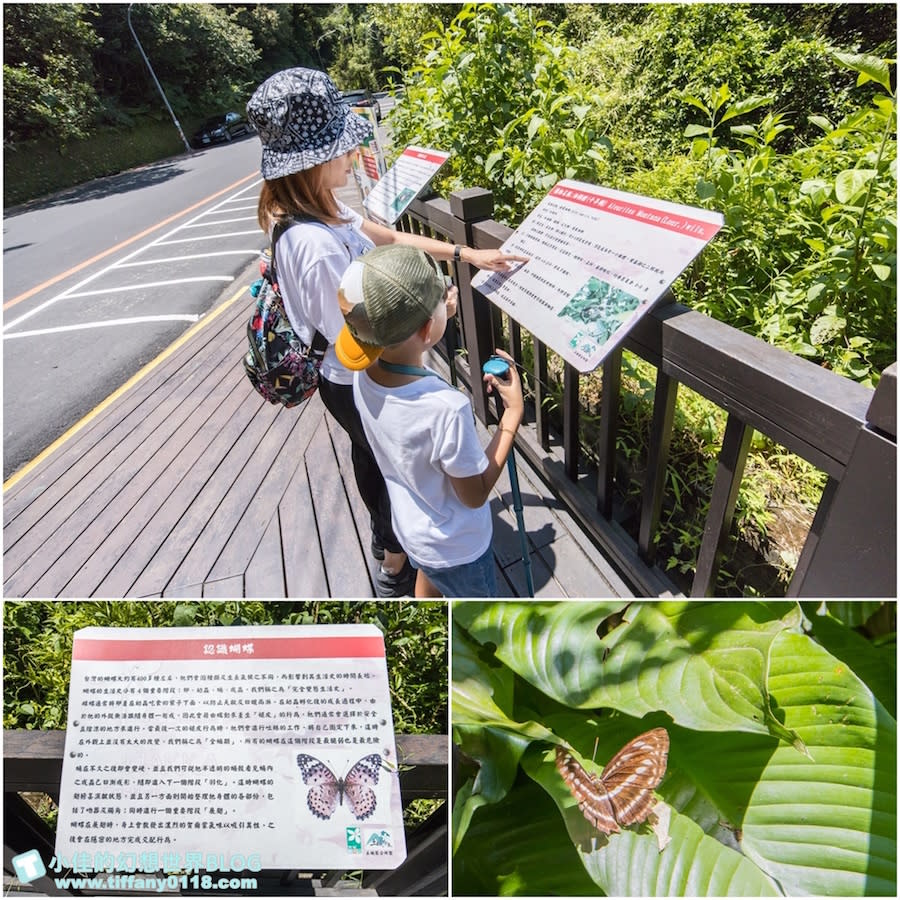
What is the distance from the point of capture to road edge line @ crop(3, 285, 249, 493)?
3297 mm

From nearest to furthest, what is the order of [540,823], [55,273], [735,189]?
[540,823] → [735,189] → [55,273]

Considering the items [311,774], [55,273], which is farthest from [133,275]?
[311,774]

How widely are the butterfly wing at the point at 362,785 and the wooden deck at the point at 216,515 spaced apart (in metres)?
1.06

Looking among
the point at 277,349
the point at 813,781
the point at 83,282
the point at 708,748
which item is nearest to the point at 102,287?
the point at 83,282

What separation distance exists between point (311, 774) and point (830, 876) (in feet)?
2.66

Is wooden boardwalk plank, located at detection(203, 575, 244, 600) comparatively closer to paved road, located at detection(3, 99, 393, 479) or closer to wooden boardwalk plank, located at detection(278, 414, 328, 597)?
wooden boardwalk plank, located at detection(278, 414, 328, 597)

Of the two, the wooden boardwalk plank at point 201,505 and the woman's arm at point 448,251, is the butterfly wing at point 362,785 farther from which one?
the wooden boardwalk plank at point 201,505

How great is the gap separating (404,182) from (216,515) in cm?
177

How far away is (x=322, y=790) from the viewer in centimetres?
96

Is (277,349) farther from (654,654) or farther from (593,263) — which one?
(654,654)

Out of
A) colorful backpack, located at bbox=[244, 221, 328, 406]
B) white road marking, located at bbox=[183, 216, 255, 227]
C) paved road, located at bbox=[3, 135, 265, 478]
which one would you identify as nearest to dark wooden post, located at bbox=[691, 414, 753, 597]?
colorful backpack, located at bbox=[244, 221, 328, 406]

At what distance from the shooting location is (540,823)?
0.92m

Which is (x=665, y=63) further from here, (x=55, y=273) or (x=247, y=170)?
(x=247, y=170)

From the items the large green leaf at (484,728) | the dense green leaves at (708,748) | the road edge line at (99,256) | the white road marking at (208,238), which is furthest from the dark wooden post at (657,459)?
the white road marking at (208,238)
